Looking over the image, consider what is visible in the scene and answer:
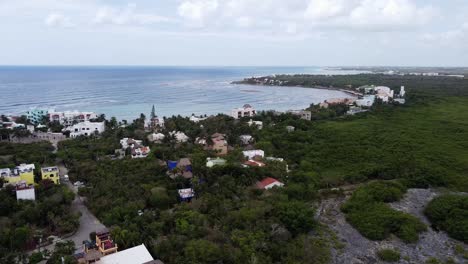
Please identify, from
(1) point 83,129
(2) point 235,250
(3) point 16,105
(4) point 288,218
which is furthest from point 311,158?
(3) point 16,105

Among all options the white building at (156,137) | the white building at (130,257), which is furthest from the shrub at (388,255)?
the white building at (156,137)

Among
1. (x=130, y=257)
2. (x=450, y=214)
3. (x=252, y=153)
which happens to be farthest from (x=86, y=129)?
(x=450, y=214)

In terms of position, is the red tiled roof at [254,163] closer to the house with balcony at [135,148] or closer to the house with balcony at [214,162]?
the house with balcony at [214,162]

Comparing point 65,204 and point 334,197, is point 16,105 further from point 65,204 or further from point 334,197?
point 334,197

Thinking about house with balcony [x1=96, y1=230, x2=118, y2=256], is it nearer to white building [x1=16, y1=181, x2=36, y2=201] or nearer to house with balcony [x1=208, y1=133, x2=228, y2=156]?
white building [x1=16, y1=181, x2=36, y2=201]

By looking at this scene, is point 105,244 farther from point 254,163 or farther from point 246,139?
point 246,139

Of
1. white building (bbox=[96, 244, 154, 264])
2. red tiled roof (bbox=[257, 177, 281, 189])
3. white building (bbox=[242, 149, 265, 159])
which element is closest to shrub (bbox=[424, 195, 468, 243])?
red tiled roof (bbox=[257, 177, 281, 189])

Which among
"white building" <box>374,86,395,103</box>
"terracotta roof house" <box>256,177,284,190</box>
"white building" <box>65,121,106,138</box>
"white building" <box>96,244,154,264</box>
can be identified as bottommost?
"white building" <box>96,244,154,264</box>
